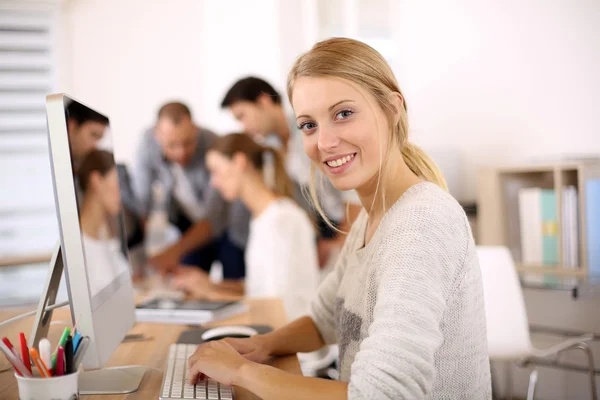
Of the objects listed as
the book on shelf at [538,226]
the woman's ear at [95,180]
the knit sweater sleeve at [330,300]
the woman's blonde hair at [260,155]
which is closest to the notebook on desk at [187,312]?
the knit sweater sleeve at [330,300]

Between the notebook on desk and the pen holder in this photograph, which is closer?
the pen holder

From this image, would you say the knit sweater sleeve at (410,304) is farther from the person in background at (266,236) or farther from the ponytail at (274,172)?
the ponytail at (274,172)

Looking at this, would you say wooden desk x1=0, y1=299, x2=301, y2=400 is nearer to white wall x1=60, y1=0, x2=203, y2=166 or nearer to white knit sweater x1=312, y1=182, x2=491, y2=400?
white knit sweater x1=312, y1=182, x2=491, y2=400

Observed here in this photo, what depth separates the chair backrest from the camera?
7.22 feet

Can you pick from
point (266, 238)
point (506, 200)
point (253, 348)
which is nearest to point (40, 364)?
point (253, 348)

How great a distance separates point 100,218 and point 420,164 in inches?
23.6

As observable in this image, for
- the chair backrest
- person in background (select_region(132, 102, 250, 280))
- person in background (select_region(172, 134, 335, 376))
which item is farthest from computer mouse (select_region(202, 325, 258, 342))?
person in background (select_region(132, 102, 250, 280))

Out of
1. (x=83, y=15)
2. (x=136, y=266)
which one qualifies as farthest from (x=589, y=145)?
(x=83, y=15)

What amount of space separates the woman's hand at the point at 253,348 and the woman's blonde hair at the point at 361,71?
0.44 meters

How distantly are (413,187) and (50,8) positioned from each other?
3466 millimetres

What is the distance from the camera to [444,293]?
3.07 ft

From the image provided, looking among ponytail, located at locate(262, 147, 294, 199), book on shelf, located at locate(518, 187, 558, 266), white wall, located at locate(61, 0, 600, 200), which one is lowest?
book on shelf, located at locate(518, 187, 558, 266)

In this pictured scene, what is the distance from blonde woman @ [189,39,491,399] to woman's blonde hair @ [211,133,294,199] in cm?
158

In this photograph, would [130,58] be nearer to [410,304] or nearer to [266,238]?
[266,238]
